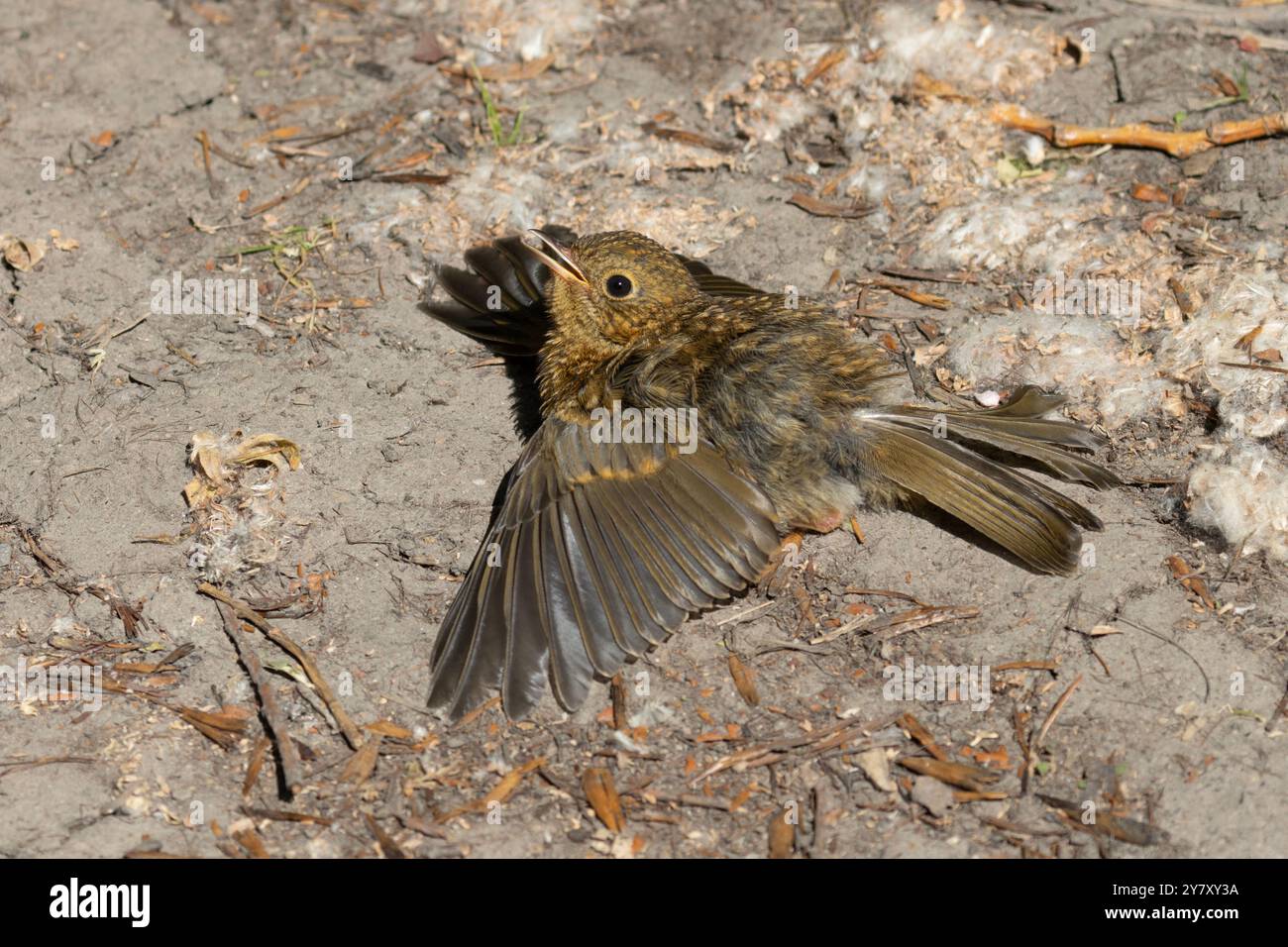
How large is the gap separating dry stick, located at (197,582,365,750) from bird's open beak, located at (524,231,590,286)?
1.95 meters

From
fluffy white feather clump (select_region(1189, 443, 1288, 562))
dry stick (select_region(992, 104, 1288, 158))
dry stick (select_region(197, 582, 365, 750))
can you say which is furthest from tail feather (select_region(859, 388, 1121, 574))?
dry stick (select_region(197, 582, 365, 750))

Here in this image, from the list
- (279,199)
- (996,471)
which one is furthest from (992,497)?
(279,199)

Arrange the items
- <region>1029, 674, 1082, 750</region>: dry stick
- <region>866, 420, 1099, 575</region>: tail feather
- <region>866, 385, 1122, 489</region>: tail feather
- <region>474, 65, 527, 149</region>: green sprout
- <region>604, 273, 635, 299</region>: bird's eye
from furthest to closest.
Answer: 1. <region>474, 65, 527, 149</region>: green sprout
2. <region>604, 273, 635, 299</region>: bird's eye
3. <region>866, 385, 1122, 489</region>: tail feather
4. <region>866, 420, 1099, 575</region>: tail feather
5. <region>1029, 674, 1082, 750</region>: dry stick

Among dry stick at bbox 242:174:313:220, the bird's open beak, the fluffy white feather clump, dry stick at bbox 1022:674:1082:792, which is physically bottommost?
dry stick at bbox 1022:674:1082:792

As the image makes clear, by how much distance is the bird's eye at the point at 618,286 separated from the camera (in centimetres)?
537

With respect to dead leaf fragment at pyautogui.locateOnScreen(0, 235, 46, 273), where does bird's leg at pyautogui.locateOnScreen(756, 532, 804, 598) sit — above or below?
below

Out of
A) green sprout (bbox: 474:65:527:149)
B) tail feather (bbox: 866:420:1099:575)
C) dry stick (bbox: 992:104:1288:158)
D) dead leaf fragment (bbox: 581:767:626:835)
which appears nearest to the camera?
dead leaf fragment (bbox: 581:767:626:835)

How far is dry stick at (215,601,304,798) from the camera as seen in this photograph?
423cm

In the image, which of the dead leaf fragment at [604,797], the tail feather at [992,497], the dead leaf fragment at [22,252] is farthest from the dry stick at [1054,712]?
the dead leaf fragment at [22,252]

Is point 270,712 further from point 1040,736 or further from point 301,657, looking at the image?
point 1040,736

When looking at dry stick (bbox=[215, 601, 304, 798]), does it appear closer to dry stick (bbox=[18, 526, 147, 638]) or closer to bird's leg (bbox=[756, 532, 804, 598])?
dry stick (bbox=[18, 526, 147, 638])

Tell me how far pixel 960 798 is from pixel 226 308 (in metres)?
4.10

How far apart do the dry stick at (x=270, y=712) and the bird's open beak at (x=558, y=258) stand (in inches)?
78.8

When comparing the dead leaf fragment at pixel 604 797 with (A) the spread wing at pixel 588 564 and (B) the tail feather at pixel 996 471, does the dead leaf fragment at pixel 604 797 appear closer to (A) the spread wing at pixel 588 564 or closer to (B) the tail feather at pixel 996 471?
(A) the spread wing at pixel 588 564
